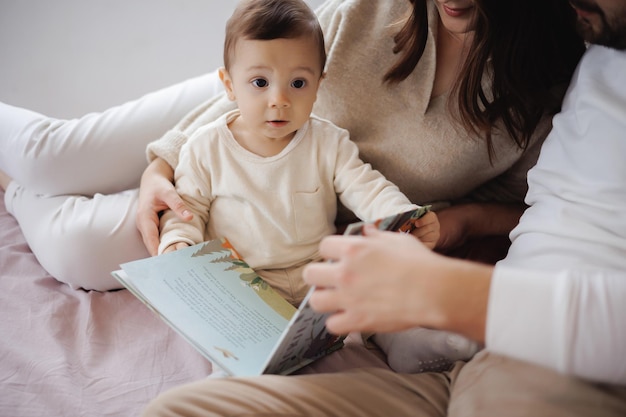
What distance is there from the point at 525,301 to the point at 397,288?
142 mm

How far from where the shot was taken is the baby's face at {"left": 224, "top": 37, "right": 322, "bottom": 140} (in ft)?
3.07

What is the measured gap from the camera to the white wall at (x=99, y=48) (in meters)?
1.96

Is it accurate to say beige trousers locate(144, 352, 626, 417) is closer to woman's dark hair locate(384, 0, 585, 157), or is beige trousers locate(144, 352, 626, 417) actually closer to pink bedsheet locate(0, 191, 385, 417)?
pink bedsheet locate(0, 191, 385, 417)

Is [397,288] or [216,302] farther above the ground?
[397,288]

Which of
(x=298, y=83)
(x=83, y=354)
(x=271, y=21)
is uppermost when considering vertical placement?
(x=271, y=21)

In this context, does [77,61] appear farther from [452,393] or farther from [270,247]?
[452,393]

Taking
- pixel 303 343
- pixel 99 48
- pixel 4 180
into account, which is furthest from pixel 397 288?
pixel 99 48

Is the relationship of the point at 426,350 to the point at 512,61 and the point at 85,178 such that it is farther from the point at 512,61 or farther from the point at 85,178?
the point at 85,178

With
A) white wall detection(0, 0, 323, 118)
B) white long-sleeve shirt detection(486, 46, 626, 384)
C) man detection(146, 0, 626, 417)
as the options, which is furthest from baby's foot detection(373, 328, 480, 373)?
white wall detection(0, 0, 323, 118)

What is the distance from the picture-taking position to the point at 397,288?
628 millimetres

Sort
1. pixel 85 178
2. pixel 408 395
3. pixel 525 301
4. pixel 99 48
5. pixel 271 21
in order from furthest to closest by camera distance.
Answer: pixel 99 48
pixel 85 178
pixel 271 21
pixel 408 395
pixel 525 301

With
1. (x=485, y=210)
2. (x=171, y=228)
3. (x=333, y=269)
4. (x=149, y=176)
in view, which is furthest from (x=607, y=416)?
(x=149, y=176)

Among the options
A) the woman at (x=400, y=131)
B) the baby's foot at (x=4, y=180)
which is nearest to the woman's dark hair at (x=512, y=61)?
the woman at (x=400, y=131)

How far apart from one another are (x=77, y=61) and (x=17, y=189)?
0.87 m
